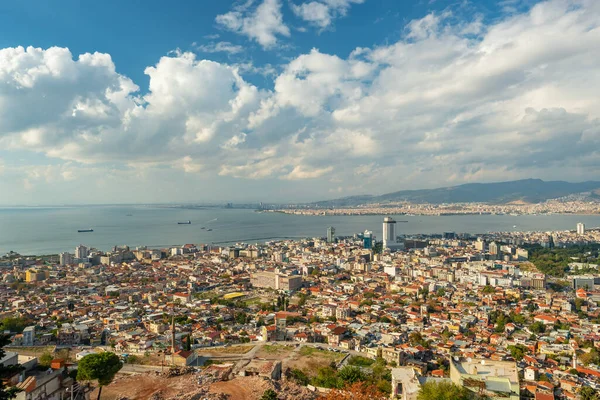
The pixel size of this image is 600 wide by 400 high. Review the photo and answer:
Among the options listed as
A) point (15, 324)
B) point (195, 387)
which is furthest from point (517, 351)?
point (15, 324)

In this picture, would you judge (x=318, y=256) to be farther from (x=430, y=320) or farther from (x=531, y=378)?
(x=531, y=378)

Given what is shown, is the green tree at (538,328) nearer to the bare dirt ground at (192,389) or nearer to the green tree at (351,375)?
the green tree at (351,375)

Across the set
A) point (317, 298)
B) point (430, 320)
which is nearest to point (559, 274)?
point (430, 320)

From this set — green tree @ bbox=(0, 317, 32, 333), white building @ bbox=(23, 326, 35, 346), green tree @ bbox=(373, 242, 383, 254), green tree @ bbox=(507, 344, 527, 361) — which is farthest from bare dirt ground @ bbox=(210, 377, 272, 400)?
green tree @ bbox=(373, 242, 383, 254)

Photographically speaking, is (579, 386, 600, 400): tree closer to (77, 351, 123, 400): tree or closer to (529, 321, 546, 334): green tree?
(529, 321, 546, 334): green tree

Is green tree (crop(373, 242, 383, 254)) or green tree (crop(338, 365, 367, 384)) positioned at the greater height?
green tree (crop(338, 365, 367, 384))

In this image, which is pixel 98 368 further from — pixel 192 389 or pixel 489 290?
pixel 489 290

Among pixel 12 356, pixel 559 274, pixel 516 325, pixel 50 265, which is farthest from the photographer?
pixel 50 265
